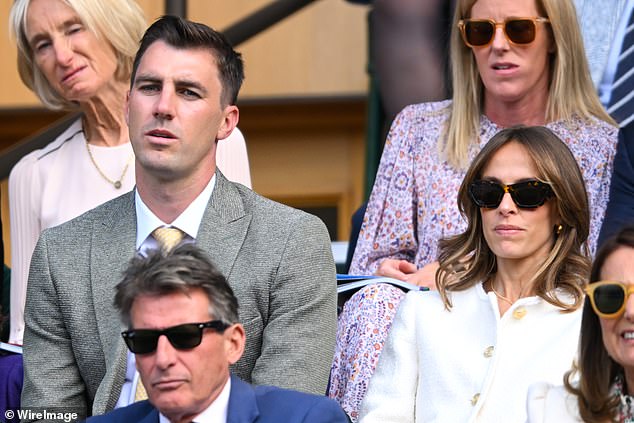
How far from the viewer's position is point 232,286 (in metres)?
4.87

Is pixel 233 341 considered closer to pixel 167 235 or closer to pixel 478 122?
pixel 167 235

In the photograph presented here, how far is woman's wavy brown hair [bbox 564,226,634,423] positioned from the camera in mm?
4195

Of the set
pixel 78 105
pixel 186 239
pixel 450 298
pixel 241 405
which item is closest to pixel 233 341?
pixel 241 405

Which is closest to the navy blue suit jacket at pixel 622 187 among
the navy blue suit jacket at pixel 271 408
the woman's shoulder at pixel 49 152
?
the navy blue suit jacket at pixel 271 408

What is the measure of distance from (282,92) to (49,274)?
408 cm

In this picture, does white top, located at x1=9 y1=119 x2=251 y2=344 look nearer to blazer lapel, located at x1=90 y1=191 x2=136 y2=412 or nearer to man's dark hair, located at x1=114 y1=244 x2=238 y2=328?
blazer lapel, located at x1=90 y1=191 x2=136 y2=412

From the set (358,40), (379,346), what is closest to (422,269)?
(379,346)

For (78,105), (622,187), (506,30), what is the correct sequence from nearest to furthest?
(622,187)
(506,30)
(78,105)

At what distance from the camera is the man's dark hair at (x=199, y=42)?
5086 millimetres

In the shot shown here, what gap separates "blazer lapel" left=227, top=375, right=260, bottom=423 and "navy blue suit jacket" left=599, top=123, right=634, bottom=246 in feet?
4.78

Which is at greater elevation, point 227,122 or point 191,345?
point 227,122

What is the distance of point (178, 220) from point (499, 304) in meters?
0.91

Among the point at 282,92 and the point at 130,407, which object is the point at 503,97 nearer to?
the point at 130,407

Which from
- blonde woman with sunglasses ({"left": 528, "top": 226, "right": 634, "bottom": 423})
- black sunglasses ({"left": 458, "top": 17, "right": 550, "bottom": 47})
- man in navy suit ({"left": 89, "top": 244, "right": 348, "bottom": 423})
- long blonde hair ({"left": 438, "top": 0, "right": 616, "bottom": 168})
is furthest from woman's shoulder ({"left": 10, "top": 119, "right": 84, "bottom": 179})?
blonde woman with sunglasses ({"left": 528, "top": 226, "right": 634, "bottom": 423})
